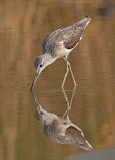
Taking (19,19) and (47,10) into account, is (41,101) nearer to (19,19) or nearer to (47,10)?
(19,19)

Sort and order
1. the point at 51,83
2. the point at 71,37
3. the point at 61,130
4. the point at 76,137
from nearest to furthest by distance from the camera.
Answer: the point at 76,137 < the point at 61,130 < the point at 51,83 < the point at 71,37

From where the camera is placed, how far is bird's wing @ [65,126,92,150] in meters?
6.68

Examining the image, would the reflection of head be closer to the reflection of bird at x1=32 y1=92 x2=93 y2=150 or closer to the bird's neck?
the reflection of bird at x1=32 y1=92 x2=93 y2=150

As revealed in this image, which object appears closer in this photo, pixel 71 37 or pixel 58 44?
pixel 58 44

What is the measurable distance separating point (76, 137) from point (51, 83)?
304 cm

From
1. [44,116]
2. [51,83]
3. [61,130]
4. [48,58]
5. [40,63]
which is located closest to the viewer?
[61,130]

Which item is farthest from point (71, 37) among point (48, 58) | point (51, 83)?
point (51, 83)

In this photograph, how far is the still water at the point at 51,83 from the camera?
689cm

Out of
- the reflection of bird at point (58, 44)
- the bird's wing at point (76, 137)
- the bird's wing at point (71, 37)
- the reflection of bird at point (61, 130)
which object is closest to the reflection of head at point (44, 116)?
the reflection of bird at point (61, 130)

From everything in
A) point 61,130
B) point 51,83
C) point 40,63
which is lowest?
point 51,83

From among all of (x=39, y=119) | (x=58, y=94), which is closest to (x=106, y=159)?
(x=39, y=119)

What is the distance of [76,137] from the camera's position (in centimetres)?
698

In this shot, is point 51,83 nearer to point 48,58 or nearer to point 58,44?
point 48,58

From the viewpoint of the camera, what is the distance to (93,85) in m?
9.72
